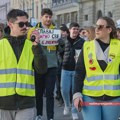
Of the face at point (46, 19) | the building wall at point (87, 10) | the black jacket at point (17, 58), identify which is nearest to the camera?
the black jacket at point (17, 58)

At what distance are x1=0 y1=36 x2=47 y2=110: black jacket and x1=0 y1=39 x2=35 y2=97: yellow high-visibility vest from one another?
0.12ft

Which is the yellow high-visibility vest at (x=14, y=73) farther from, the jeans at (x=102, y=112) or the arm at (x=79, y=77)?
the jeans at (x=102, y=112)

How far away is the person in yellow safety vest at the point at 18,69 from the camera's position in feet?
16.3

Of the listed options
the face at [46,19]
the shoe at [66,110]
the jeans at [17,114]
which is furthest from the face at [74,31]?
the jeans at [17,114]

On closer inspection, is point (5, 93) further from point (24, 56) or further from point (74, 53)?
point (74, 53)

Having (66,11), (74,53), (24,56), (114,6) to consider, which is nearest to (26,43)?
(24,56)

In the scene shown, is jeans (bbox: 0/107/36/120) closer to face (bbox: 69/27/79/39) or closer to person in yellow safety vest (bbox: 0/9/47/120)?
person in yellow safety vest (bbox: 0/9/47/120)

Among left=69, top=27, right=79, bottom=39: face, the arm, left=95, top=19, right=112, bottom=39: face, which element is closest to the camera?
the arm

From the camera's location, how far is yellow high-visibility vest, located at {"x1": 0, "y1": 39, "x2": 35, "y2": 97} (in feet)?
16.3

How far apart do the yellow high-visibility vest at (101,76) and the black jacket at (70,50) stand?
4180 mm

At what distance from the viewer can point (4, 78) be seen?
4984 mm

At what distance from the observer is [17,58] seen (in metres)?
5.03

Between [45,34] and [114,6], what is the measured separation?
3877 centimetres

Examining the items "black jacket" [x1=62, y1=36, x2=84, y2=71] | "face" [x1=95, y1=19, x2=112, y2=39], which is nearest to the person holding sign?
"black jacket" [x1=62, y1=36, x2=84, y2=71]
